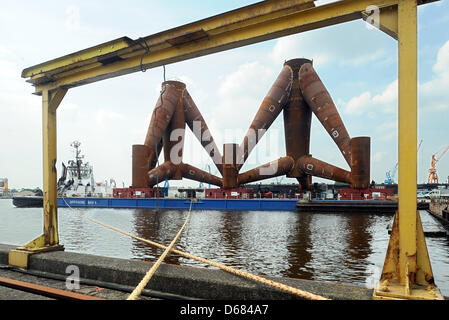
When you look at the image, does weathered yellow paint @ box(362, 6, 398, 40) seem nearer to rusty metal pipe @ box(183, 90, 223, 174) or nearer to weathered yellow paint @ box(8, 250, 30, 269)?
weathered yellow paint @ box(8, 250, 30, 269)

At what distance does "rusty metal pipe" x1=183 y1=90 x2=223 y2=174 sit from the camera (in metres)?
44.2

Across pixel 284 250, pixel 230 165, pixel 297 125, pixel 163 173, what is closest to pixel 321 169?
pixel 297 125

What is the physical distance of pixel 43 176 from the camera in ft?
18.1

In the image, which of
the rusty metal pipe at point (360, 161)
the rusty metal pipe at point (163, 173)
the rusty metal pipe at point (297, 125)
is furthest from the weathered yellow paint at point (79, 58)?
the rusty metal pipe at point (297, 125)

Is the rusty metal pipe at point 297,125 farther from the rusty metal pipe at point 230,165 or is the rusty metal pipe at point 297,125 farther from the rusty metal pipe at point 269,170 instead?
the rusty metal pipe at point 230,165

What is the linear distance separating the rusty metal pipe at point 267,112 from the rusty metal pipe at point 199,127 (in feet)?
27.0

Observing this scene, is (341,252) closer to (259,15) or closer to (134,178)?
(259,15)

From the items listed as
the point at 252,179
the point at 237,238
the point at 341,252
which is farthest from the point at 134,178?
the point at 341,252

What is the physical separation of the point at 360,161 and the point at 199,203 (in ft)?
56.6

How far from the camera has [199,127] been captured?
4478cm

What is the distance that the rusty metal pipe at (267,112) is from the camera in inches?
1439

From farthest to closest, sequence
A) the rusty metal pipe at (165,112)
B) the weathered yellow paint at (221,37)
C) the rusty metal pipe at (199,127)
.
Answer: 1. the rusty metal pipe at (199,127)
2. the rusty metal pipe at (165,112)
3. the weathered yellow paint at (221,37)

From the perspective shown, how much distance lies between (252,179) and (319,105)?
1126cm
